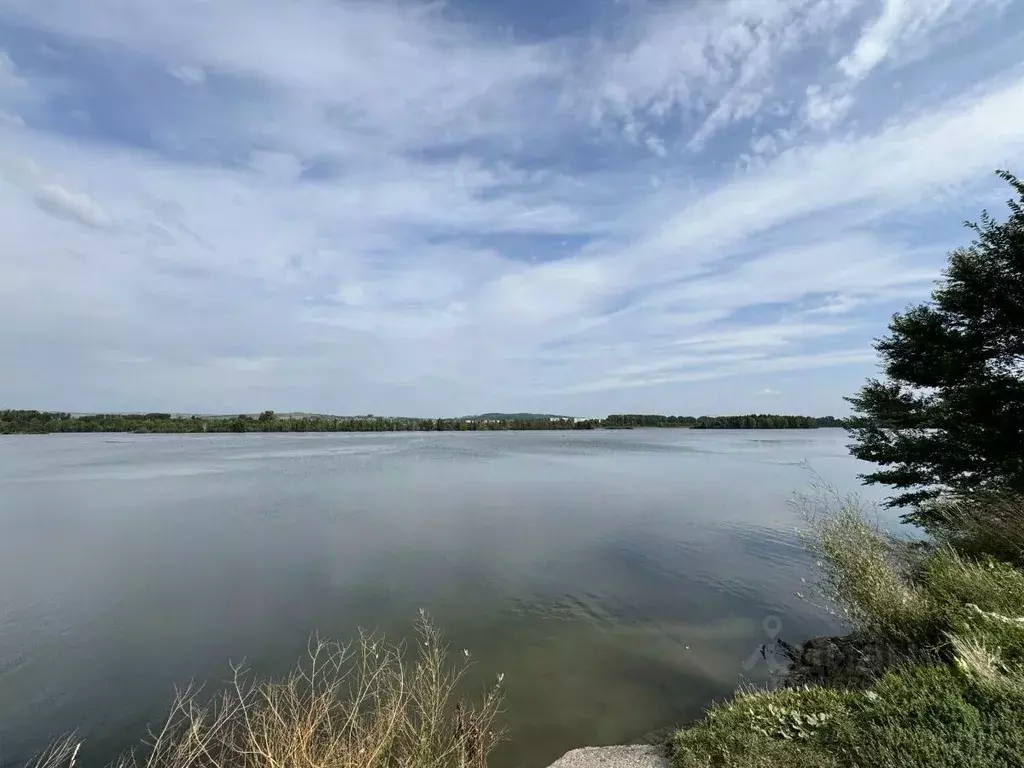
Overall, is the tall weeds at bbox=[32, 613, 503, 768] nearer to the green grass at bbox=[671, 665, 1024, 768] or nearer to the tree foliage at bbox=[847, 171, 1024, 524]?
the green grass at bbox=[671, 665, 1024, 768]

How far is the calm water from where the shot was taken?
828 centimetres

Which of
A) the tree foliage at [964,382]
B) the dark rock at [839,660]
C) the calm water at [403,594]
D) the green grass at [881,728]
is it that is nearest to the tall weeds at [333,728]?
the calm water at [403,594]

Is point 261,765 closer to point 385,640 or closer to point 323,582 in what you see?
Result: point 385,640

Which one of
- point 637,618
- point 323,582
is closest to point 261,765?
point 637,618

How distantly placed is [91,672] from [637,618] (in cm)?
1056

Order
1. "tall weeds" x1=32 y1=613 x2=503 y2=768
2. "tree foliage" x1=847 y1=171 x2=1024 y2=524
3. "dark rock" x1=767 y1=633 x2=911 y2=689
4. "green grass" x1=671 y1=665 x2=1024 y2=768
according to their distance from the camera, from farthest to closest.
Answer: "tree foliage" x1=847 y1=171 x2=1024 y2=524 < "dark rock" x1=767 y1=633 x2=911 y2=689 < "tall weeds" x1=32 y1=613 x2=503 y2=768 < "green grass" x1=671 y1=665 x2=1024 y2=768

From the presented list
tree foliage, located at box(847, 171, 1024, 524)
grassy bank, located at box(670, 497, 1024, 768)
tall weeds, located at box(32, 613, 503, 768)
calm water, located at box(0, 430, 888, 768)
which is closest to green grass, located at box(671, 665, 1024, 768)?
grassy bank, located at box(670, 497, 1024, 768)

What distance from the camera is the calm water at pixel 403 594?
27.2ft

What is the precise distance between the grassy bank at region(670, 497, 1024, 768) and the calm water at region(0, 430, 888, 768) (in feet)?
6.29

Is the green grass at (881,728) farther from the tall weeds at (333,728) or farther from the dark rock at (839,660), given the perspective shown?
the tall weeds at (333,728)

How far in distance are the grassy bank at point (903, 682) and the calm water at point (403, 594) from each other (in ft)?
6.29

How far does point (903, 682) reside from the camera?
5562 millimetres

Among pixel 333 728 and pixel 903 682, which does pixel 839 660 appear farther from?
Answer: pixel 333 728

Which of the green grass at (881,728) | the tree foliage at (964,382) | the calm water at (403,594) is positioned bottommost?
Answer: the calm water at (403,594)
